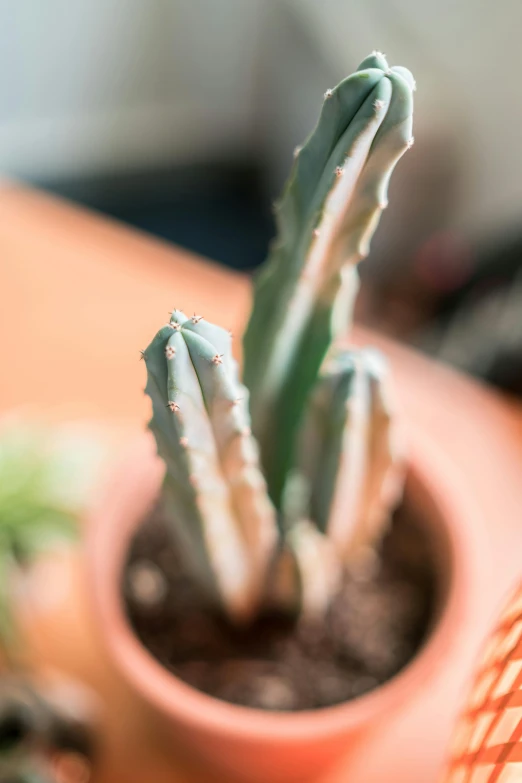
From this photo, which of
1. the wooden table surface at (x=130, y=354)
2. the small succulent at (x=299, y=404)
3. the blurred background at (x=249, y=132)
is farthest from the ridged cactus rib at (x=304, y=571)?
the blurred background at (x=249, y=132)

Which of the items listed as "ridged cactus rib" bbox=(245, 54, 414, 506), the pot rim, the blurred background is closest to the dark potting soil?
the pot rim

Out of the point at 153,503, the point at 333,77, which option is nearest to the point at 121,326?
the point at 153,503

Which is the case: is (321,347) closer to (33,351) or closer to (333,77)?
(33,351)

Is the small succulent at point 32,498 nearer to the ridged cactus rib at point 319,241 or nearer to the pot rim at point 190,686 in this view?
the pot rim at point 190,686

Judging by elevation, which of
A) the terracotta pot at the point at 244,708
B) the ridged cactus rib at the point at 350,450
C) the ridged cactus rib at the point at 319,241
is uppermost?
the ridged cactus rib at the point at 319,241

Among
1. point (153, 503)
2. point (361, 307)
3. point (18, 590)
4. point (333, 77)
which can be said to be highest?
point (333, 77)

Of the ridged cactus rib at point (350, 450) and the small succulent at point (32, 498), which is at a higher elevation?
the ridged cactus rib at point (350, 450)
